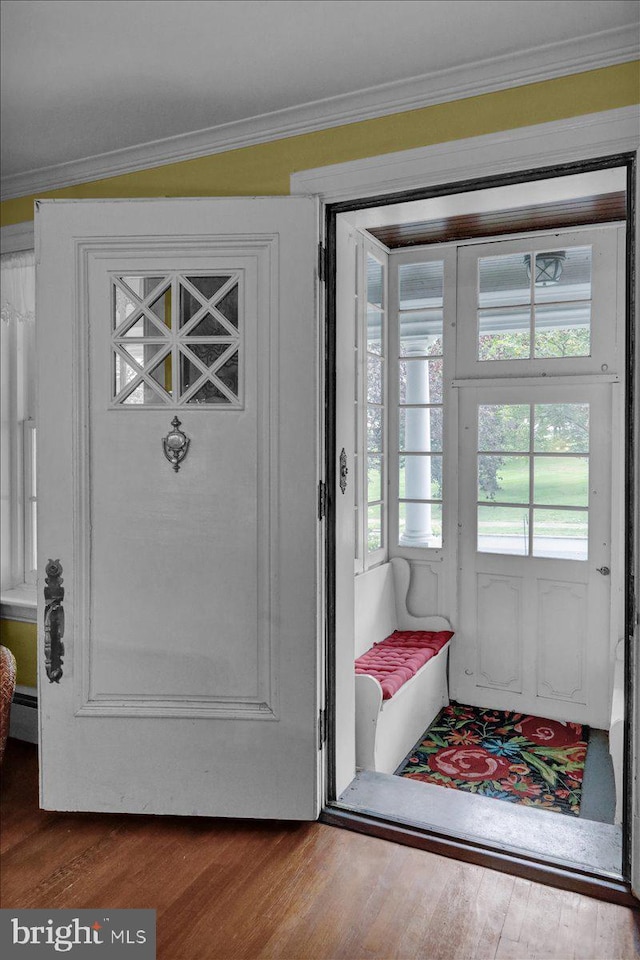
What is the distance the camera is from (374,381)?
4.09 meters

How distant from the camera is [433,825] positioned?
2.41m

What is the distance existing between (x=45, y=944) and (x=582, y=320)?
358cm

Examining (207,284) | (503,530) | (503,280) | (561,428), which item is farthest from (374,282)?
(207,284)

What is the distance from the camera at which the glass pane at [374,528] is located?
405cm

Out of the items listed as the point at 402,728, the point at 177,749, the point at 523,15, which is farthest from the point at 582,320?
the point at 177,749

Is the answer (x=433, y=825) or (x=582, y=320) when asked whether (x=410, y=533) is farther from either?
(x=433, y=825)

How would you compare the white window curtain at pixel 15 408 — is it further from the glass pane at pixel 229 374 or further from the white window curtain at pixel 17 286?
the glass pane at pixel 229 374

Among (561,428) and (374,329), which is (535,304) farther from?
(374,329)

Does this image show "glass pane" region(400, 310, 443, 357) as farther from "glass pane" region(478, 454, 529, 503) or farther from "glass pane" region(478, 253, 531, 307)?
"glass pane" region(478, 454, 529, 503)

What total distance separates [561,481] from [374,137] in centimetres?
221

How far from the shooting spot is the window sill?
10.7 ft

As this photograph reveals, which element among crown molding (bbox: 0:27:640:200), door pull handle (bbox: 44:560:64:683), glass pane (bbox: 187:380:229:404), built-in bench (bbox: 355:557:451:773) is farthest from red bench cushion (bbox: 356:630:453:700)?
crown molding (bbox: 0:27:640:200)

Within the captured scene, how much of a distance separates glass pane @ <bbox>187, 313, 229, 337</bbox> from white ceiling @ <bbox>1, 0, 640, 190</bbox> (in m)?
0.74

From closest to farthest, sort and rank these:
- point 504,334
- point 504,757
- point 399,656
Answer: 1. point 504,757
2. point 399,656
3. point 504,334
